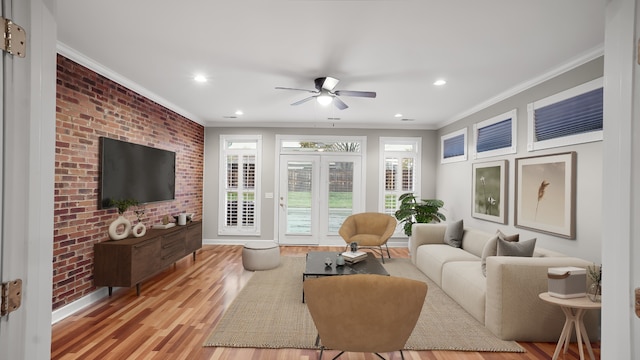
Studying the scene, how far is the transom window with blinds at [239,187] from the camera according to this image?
6.69 m

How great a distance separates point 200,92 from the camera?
4465 mm

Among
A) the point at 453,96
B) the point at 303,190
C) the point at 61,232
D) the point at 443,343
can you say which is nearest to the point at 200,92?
the point at 61,232

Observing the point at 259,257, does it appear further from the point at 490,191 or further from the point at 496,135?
the point at 496,135

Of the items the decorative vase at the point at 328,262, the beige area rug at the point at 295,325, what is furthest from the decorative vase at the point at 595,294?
the decorative vase at the point at 328,262

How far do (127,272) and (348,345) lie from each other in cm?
266

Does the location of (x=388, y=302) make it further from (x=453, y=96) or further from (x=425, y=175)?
(x=425, y=175)

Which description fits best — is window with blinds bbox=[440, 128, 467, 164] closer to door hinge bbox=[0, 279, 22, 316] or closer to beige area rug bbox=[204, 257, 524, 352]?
beige area rug bbox=[204, 257, 524, 352]

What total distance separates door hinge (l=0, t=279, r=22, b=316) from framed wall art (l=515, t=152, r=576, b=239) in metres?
4.03

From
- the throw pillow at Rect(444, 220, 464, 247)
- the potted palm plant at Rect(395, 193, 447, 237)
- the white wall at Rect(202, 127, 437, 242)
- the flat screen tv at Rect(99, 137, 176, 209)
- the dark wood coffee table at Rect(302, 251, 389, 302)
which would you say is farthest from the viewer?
the white wall at Rect(202, 127, 437, 242)

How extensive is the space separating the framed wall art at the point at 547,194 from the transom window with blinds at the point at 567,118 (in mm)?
184

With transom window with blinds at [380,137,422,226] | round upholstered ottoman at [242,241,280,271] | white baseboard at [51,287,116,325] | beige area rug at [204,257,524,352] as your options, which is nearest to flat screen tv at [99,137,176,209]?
white baseboard at [51,287,116,325]

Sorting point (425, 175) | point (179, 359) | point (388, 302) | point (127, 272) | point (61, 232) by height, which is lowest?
point (179, 359)

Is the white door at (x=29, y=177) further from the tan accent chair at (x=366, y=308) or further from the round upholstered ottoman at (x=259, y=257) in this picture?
the round upholstered ottoman at (x=259, y=257)

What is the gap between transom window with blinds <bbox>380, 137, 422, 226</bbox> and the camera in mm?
6723
